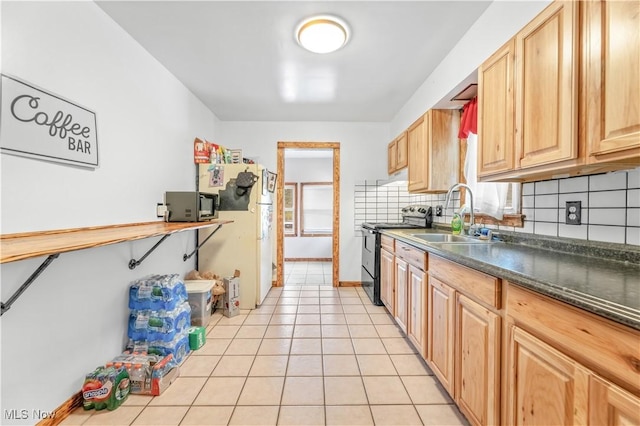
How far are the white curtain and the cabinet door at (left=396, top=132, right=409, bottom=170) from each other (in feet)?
2.77

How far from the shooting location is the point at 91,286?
1656 mm

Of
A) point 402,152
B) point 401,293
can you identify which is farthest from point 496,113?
point 402,152

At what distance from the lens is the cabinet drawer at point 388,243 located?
104 inches

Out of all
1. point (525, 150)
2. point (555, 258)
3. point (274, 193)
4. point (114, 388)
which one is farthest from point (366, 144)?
point (114, 388)

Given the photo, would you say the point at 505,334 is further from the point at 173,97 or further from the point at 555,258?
the point at 173,97

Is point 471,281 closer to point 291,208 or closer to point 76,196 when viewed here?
point 76,196

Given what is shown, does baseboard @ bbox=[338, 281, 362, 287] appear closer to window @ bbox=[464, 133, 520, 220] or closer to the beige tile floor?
the beige tile floor

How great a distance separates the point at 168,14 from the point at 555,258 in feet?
8.75

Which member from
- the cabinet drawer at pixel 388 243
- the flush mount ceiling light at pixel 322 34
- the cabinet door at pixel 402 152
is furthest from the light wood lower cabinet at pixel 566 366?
the cabinet door at pixel 402 152

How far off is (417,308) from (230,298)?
6.10ft

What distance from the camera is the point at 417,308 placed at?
2020 mm

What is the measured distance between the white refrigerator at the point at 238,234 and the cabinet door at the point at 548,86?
7.90 feet

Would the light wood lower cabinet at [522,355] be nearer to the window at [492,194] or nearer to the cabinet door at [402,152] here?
the window at [492,194]

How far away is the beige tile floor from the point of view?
150 centimetres
